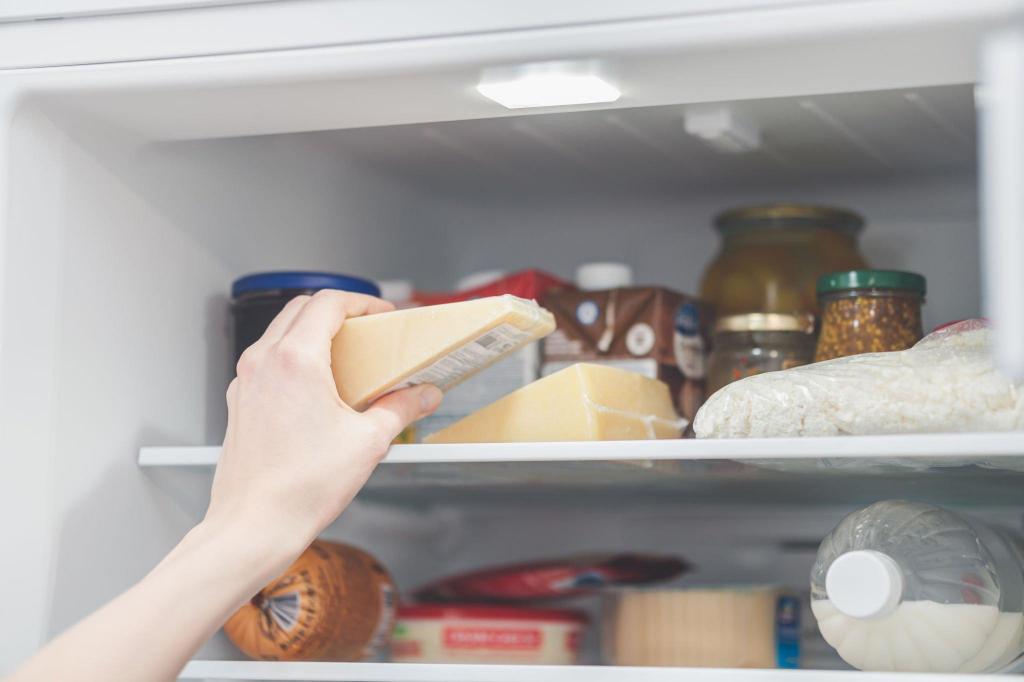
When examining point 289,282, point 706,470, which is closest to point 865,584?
point 706,470

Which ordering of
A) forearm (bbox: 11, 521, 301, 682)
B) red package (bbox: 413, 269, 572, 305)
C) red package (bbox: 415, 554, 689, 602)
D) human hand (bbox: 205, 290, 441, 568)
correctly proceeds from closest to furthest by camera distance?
forearm (bbox: 11, 521, 301, 682)
human hand (bbox: 205, 290, 441, 568)
red package (bbox: 413, 269, 572, 305)
red package (bbox: 415, 554, 689, 602)

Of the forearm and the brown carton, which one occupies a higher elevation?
the brown carton

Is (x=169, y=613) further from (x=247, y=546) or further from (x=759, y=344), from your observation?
(x=759, y=344)

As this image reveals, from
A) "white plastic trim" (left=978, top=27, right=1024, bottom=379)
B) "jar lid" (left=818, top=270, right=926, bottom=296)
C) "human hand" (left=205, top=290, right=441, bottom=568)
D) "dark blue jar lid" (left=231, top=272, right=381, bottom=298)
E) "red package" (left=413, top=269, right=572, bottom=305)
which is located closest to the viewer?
"white plastic trim" (left=978, top=27, right=1024, bottom=379)

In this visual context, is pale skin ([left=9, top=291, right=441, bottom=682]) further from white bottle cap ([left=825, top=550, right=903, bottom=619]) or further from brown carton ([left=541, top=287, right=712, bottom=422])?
white bottle cap ([left=825, top=550, right=903, bottom=619])

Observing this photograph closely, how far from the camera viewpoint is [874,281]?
101cm

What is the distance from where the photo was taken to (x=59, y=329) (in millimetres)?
962

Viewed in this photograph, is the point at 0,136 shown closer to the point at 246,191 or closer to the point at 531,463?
the point at 246,191

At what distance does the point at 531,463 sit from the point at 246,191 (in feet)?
1.49

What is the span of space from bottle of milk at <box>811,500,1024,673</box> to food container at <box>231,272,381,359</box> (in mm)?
515

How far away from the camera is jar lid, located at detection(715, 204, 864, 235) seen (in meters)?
1.23

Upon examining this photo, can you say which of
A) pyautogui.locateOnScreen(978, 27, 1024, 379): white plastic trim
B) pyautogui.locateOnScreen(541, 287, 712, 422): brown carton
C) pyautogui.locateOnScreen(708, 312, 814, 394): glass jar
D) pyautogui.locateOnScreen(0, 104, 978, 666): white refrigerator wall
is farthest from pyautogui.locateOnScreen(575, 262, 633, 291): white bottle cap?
pyautogui.locateOnScreen(978, 27, 1024, 379): white plastic trim

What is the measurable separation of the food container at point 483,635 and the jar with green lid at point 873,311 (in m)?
0.44

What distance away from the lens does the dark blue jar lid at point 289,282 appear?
1.11 metres
